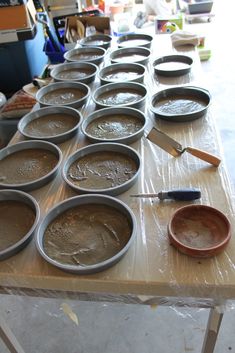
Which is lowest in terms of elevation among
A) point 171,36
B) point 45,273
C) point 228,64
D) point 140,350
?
point 140,350

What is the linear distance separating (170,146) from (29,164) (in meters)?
0.47

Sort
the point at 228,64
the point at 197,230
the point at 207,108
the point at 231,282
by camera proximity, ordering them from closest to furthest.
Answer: the point at 231,282 → the point at 197,230 → the point at 207,108 → the point at 228,64

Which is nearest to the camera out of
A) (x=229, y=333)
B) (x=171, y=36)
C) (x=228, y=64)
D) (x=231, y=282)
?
(x=231, y=282)

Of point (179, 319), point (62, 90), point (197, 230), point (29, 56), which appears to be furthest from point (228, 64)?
point (197, 230)

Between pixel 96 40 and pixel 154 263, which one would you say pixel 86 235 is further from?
pixel 96 40

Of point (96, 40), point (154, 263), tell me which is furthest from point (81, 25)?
point (154, 263)

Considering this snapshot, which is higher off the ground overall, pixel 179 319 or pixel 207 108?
pixel 207 108

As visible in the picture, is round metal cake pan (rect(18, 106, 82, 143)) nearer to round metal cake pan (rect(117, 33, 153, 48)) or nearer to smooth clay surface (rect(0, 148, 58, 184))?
smooth clay surface (rect(0, 148, 58, 184))

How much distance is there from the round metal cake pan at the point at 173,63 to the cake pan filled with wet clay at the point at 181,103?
21 cm

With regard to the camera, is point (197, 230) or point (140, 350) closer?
point (197, 230)

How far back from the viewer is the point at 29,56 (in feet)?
7.20

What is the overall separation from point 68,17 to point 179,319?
1918 mm

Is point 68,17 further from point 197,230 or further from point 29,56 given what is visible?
point 197,230

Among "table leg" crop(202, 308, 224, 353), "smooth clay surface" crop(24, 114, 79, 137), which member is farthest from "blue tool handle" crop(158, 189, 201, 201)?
"smooth clay surface" crop(24, 114, 79, 137)
